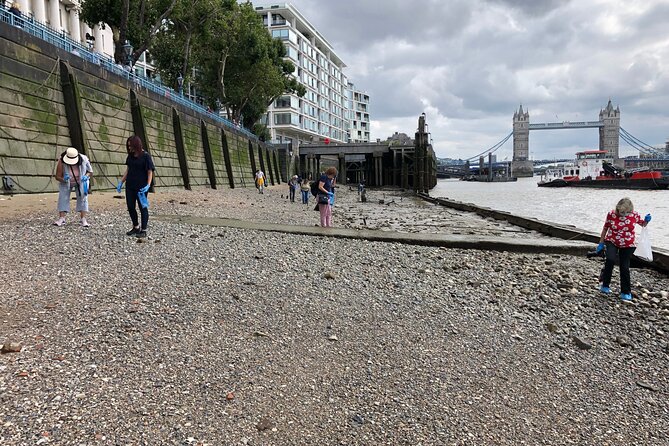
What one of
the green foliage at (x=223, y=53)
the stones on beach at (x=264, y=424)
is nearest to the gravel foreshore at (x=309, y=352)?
the stones on beach at (x=264, y=424)

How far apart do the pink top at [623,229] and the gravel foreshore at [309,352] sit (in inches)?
29.8

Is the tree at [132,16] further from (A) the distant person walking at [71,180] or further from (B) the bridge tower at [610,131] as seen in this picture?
(B) the bridge tower at [610,131]

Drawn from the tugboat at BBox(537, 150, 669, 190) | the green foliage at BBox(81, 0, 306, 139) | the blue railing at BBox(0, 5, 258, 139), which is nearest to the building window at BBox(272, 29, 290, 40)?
the green foliage at BBox(81, 0, 306, 139)

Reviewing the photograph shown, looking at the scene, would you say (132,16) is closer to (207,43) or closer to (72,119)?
(207,43)

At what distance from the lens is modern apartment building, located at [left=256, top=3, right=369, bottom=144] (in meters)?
74.1

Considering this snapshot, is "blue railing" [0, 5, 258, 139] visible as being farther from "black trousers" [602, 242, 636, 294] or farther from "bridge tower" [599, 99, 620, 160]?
"bridge tower" [599, 99, 620, 160]

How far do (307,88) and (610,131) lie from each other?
15765 cm

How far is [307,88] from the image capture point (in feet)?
269

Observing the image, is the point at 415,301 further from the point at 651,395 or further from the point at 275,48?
the point at 275,48

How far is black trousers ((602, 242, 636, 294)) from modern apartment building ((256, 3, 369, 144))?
60.6 m

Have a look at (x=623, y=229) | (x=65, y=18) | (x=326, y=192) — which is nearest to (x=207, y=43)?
(x=65, y=18)

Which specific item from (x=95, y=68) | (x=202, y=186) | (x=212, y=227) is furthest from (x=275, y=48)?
(x=212, y=227)

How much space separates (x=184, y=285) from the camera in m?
5.19

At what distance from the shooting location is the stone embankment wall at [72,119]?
503 inches
